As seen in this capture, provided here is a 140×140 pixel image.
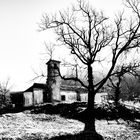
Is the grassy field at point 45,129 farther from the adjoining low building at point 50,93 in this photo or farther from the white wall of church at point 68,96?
the white wall of church at point 68,96

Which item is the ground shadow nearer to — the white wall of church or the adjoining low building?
the adjoining low building

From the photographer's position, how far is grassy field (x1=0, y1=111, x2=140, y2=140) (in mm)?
11211

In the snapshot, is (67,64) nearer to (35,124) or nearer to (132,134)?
(35,124)

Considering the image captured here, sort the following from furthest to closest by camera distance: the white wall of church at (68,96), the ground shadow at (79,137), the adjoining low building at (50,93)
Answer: the white wall of church at (68,96) → the adjoining low building at (50,93) → the ground shadow at (79,137)

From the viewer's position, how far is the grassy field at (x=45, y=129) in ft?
36.8

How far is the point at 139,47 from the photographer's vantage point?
1848cm

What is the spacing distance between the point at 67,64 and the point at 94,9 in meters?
6.03

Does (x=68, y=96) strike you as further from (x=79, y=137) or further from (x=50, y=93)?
(x=79, y=137)

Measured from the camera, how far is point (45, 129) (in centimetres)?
1334

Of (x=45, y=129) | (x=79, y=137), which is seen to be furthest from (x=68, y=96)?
(x=79, y=137)

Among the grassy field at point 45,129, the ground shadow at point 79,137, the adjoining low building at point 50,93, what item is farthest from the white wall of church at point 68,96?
the ground shadow at point 79,137

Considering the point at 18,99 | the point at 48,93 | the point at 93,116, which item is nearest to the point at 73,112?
the point at 93,116

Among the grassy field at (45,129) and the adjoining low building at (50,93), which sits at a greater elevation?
the adjoining low building at (50,93)

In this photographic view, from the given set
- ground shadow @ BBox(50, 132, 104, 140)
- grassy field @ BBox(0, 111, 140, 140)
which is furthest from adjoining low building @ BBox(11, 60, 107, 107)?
ground shadow @ BBox(50, 132, 104, 140)
